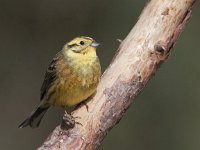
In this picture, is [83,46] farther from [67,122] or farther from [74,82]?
[67,122]

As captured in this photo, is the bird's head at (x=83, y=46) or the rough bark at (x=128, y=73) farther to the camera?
the bird's head at (x=83, y=46)

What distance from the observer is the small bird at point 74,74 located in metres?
6.32

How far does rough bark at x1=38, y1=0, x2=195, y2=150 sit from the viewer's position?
5930 millimetres

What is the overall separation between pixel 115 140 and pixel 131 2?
1.95 meters

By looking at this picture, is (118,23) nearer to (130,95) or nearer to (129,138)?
(129,138)

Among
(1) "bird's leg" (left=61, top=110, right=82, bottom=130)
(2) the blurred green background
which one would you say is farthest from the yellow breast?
(2) the blurred green background

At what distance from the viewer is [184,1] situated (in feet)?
20.9

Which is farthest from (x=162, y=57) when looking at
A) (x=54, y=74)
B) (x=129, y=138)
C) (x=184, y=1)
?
(x=129, y=138)

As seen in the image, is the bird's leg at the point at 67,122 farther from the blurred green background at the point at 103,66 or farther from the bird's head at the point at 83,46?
the blurred green background at the point at 103,66

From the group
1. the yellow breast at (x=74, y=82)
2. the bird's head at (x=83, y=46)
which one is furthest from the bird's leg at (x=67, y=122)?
the bird's head at (x=83, y=46)

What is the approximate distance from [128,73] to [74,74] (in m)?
0.49

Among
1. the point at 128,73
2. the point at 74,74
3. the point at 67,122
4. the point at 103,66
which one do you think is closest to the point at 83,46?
the point at 74,74

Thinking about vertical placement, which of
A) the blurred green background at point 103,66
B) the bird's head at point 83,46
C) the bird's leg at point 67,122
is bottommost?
the blurred green background at point 103,66

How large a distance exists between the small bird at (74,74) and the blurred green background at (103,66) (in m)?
3.77
